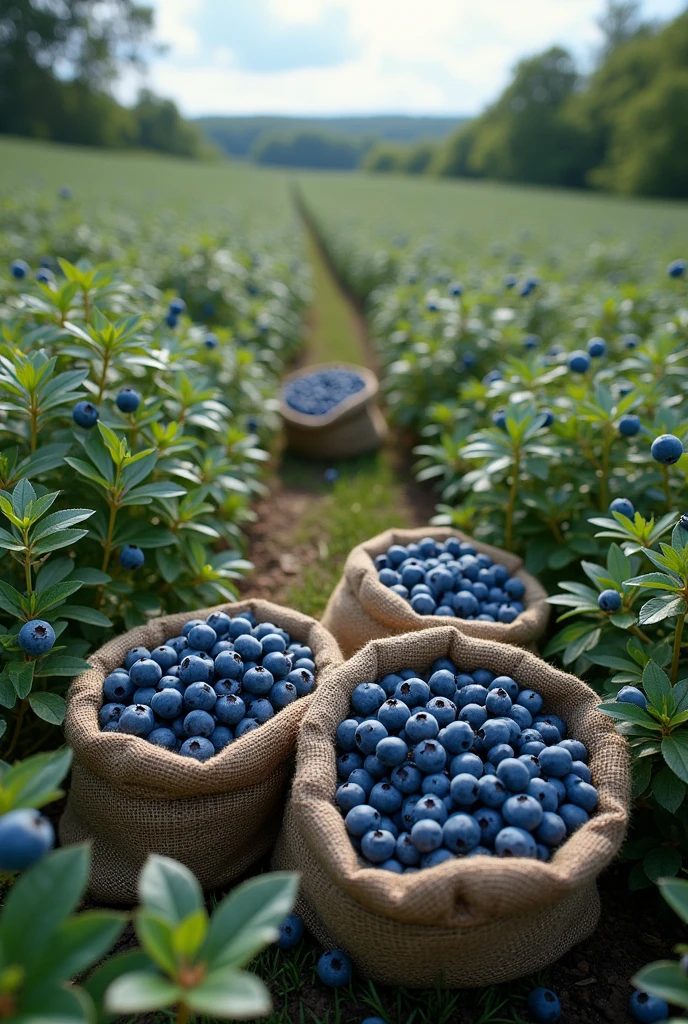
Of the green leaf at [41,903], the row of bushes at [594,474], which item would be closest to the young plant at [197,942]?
the green leaf at [41,903]

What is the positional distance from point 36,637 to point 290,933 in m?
1.02

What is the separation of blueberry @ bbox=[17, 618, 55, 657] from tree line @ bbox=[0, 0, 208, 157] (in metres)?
52.1

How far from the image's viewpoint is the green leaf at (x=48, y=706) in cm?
187

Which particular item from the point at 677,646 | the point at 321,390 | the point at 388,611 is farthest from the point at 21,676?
the point at 321,390

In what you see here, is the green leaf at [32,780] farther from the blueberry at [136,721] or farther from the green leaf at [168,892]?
the blueberry at [136,721]

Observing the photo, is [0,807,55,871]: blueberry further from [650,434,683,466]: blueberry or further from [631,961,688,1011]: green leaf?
[650,434,683,466]: blueberry

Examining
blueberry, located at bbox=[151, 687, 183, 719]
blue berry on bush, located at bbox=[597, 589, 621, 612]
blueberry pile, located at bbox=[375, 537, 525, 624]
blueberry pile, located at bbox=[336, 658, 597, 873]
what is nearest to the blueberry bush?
blueberry, located at bbox=[151, 687, 183, 719]

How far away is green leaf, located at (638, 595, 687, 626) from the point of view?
6.15ft

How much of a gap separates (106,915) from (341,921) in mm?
829

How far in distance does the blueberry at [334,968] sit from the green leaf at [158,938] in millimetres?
868

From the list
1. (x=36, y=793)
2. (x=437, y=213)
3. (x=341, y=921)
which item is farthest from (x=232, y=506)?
(x=437, y=213)

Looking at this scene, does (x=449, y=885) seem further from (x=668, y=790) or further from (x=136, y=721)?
(x=136, y=721)

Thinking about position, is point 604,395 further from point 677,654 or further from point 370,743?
point 370,743

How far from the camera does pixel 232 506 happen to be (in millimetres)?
3299
